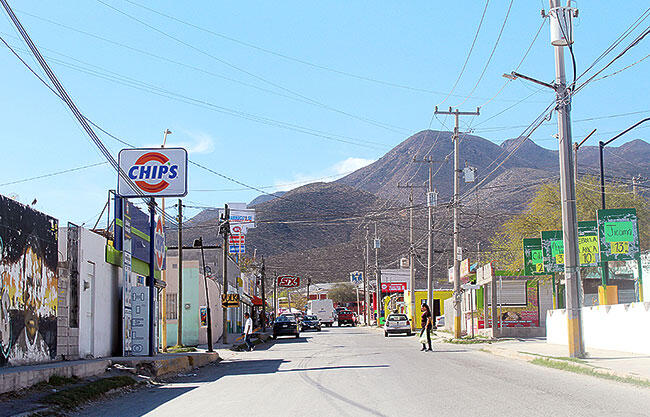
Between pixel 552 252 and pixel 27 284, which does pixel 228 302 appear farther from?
pixel 27 284

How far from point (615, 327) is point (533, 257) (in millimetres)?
11101

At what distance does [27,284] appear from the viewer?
690 inches

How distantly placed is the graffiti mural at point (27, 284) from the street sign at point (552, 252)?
22.9 m

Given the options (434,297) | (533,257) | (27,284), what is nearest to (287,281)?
(434,297)

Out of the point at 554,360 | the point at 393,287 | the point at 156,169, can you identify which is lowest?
the point at 554,360

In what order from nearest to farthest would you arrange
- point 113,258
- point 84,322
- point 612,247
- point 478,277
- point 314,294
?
point 84,322 < point 113,258 < point 612,247 < point 478,277 < point 314,294

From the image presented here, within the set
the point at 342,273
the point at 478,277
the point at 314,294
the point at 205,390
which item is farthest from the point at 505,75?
the point at 314,294

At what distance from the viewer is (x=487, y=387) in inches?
542

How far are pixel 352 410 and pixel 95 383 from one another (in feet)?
22.1

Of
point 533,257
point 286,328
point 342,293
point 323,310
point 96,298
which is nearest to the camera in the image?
point 96,298

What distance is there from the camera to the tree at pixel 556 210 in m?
42.3

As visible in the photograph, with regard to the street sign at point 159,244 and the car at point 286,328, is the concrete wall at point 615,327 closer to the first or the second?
the street sign at point 159,244

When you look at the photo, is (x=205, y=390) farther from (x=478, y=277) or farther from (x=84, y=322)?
(x=478, y=277)

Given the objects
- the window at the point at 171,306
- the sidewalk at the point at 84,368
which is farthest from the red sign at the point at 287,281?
the sidewalk at the point at 84,368
